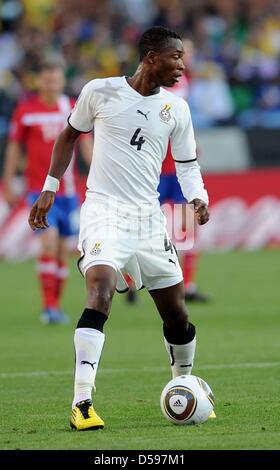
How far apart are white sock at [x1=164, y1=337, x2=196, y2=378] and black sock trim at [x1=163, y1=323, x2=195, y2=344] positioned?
3 cm

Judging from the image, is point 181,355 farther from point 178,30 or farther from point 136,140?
point 178,30

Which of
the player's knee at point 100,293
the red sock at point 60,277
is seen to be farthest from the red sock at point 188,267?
the player's knee at point 100,293

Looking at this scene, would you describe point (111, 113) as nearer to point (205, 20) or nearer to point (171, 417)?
point (171, 417)

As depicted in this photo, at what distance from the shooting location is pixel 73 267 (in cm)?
1977

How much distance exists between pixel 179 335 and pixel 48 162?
6.21m

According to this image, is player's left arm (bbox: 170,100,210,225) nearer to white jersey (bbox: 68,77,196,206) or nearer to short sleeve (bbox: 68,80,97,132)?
white jersey (bbox: 68,77,196,206)

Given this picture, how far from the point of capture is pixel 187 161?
779 cm

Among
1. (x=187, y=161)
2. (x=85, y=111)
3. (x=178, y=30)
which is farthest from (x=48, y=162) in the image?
(x=178, y=30)

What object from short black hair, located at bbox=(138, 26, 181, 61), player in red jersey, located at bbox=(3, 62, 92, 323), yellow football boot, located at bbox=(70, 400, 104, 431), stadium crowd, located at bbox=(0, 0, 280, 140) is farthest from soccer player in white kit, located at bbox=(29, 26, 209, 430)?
stadium crowd, located at bbox=(0, 0, 280, 140)

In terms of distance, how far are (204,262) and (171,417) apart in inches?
505
